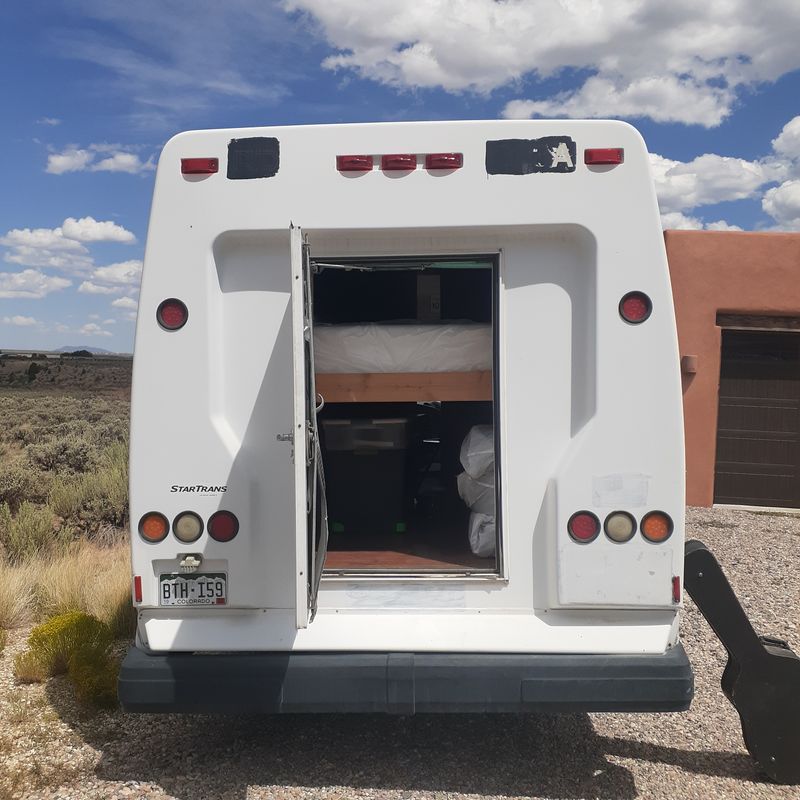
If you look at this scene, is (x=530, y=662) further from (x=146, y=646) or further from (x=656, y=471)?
(x=146, y=646)

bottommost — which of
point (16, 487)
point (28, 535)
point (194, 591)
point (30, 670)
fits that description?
point (30, 670)

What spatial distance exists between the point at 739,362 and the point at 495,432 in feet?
28.9

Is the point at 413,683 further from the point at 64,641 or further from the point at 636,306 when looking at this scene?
the point at 64,641

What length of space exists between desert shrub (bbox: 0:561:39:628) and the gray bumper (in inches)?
119

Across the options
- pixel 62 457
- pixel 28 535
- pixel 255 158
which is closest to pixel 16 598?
pixel 28 535

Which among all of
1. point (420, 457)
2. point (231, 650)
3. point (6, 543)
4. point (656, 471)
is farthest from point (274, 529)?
point (6, 543)

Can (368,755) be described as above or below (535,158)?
below

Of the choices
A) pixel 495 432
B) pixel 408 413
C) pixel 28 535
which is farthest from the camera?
pixel 28 535

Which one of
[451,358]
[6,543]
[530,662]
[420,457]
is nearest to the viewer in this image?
[530,662]

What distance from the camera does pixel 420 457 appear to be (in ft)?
18.6

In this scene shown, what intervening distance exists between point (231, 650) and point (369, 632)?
58 centimetres

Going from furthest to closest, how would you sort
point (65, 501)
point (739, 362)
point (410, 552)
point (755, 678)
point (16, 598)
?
point (739, 362) < point (65, 501) < point (16, 598) < point (410, 552) < point (755, 678)

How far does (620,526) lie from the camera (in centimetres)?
351

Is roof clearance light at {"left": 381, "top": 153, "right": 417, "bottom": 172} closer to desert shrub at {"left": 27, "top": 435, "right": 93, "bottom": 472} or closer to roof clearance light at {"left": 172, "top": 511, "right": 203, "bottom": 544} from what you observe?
roof clearance light at {"left": 172, "top": 511, "right": 203, "bottom": 544}
